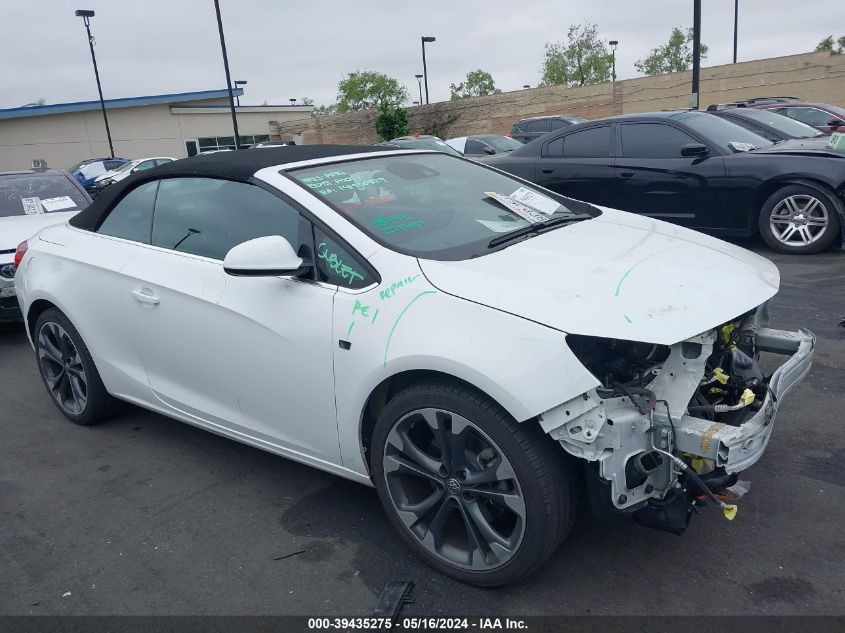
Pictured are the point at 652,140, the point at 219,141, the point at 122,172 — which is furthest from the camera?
the point at 219,141

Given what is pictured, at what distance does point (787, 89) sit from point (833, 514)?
96.2 feet

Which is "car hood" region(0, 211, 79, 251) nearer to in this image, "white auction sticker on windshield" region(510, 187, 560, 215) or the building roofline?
"white auction sticker on windshield" region(510, 187, 560, 215)

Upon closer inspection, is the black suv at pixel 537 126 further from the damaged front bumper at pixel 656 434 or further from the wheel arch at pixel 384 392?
the damaged front bumper at pixel 656 434

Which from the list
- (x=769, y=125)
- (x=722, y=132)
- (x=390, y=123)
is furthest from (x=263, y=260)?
(x=390, y=123)

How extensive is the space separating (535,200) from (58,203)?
19.9 ft

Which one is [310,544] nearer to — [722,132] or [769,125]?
[722,132]

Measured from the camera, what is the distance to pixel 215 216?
11.2 ft

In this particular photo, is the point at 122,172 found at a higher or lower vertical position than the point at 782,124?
lower

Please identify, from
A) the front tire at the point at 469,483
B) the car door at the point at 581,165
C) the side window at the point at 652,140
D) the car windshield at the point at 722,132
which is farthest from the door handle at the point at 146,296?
the car windshield at the point at 722,132

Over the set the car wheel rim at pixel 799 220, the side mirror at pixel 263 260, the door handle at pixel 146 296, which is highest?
the side mirror at pixel 263 260

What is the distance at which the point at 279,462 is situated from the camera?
3.74 metres

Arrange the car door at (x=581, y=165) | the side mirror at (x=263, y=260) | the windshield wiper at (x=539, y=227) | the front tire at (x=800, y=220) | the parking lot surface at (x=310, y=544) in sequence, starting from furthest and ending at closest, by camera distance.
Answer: the car door at (x=581, y=165) → the front tire at (x=800, y=220) → the windshield wiper at (x=539, y=227) → the side mirror at (x=263, y=260) → the parking lot surface at (x=310, y=544)

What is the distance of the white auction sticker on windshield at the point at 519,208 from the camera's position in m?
3.40

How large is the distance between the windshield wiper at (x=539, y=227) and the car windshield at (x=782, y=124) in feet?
23.5
